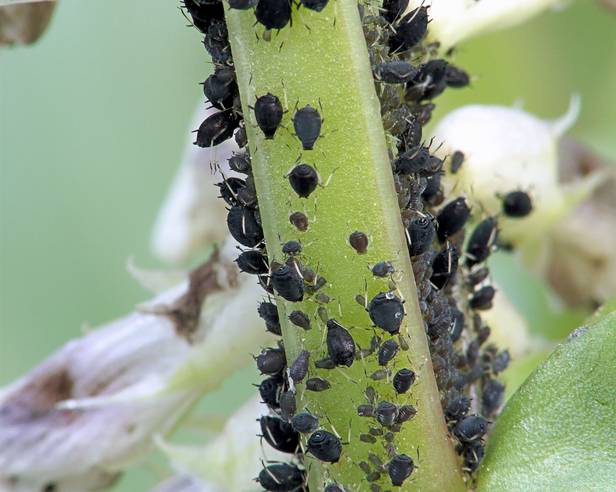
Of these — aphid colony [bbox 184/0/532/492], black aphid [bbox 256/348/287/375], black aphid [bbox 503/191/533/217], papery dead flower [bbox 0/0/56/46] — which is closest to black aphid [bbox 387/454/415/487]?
aphid colony [bbox 184/0/532/492]

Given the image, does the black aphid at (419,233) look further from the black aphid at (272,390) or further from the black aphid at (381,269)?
the black aphid at (272,390)

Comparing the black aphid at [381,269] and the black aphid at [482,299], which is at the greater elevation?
the black aphid at [381,269]

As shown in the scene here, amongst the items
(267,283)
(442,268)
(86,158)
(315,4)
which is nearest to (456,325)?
(442,268)

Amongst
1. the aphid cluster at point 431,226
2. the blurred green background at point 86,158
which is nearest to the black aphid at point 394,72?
the aphid cluster at point 431,226

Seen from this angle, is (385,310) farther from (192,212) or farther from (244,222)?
(192,212)

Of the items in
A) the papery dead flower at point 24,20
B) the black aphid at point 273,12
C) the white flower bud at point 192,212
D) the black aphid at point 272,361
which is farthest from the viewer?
the white flower bud at point 192,212

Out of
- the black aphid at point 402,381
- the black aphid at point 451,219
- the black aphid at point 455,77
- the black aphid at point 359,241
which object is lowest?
the black aphid at point 402,381
